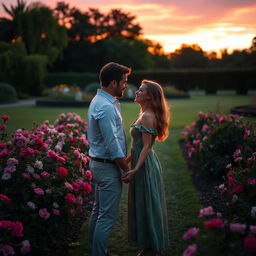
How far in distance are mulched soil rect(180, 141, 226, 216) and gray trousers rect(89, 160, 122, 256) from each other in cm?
160

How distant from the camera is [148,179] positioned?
10.5ft

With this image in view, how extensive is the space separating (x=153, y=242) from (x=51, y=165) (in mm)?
1201

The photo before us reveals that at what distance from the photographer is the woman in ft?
10.4

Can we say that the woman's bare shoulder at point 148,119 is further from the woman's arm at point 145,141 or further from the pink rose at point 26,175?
the pink rose at point 26,175

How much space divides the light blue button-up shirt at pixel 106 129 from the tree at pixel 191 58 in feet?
222

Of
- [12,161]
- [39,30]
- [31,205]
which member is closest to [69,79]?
[39,30]

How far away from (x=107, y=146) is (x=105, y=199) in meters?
0.49

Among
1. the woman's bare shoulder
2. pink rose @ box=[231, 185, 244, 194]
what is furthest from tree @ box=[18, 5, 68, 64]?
pink rose @ box=[231, 185, 244, 194]

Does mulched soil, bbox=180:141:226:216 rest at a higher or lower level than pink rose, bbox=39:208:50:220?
lower

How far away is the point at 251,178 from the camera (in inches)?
113

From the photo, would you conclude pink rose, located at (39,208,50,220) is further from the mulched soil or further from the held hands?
the mulched soil

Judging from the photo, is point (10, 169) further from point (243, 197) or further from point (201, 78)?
point (201, 78)

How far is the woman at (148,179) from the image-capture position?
318 centimetres

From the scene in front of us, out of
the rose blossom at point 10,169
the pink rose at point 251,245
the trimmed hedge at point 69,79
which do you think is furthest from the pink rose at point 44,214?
the trimmed hedge at point 69,79
